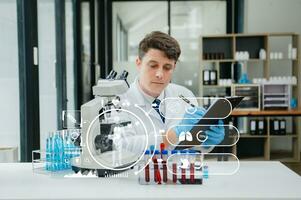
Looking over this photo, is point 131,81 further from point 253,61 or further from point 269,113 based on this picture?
point 253,61

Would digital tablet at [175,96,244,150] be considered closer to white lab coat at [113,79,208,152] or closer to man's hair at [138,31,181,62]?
white lab coat at [113,79,208,152]

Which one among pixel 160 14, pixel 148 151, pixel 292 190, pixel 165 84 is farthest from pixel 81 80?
pixel 292 190

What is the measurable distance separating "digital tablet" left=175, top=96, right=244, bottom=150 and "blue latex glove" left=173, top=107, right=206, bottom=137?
14 millimetres

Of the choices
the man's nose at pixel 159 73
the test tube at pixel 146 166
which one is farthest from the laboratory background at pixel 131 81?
the man's nose at pixel 159 73

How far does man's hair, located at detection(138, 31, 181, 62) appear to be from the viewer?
1517mm

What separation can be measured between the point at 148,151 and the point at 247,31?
4.53 meters

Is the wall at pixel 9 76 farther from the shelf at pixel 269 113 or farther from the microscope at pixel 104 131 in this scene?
the shelf at pixel 269 113

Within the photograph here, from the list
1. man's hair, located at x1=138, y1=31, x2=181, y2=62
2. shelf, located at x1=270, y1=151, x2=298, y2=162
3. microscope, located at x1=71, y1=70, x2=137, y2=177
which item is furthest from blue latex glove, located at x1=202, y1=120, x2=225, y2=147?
shelf, located at x1=270, y1=151, x2=298, y2=162

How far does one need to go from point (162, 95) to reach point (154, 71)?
0.35 feet

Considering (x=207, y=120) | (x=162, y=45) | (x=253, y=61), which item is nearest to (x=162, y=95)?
(x=162, y=45)

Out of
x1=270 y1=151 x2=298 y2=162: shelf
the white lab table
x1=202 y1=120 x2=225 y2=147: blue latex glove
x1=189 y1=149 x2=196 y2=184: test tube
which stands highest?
x1=202 y1=120 x2=225 y2=147: blue latex glove

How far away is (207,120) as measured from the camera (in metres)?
1.27

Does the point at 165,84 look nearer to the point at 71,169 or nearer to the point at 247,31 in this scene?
the point at 71,169

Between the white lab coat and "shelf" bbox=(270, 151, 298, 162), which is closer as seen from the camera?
the white lab coat
